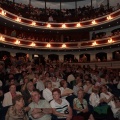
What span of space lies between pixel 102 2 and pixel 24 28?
9.82 m

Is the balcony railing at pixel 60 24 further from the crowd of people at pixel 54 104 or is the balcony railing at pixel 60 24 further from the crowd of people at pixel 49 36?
the crowd of people at pixel 54 104

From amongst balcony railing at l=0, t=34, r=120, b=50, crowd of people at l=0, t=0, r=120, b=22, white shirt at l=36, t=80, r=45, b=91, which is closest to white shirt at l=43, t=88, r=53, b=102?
white shirt at l=36, t=80, r=45, b=91

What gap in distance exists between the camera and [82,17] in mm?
22625

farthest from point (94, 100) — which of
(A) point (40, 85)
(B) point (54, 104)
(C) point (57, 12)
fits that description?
(C) point (57, 12)

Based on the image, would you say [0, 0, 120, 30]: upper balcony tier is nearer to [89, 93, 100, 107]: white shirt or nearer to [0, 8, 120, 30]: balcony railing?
[0, 8, 120, 30]: balcony railing

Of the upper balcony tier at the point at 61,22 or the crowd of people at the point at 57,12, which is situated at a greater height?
the crowd of people at the point at 57,12

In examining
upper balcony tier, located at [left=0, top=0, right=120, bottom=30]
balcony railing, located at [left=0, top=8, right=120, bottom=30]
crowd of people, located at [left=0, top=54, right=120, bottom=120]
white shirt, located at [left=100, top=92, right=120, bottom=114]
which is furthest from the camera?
upper balcony tier, located at [left=0, top=0, right=120, bottom=30]

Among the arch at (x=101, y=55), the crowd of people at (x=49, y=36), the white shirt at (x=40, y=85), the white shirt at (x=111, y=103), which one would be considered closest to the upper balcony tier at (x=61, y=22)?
the crowd of people at (x=49, y=36)

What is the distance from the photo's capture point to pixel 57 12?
24.1 metres

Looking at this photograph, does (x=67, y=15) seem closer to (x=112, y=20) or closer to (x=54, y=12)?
(x=54, y=12)

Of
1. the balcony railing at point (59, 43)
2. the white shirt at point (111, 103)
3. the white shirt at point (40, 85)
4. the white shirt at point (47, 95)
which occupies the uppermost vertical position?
the balcony railing at point (59, 43)

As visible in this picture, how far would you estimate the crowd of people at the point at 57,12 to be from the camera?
67.7 ft

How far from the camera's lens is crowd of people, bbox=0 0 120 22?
20.6 metres

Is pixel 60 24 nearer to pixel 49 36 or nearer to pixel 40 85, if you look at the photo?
pixel 49 36
